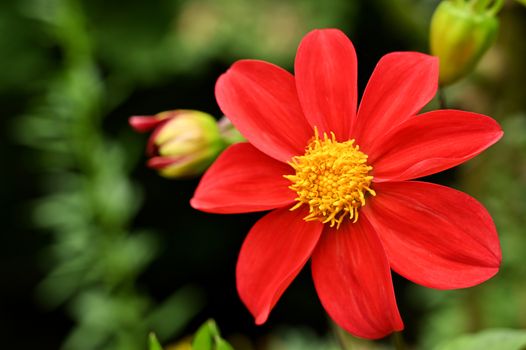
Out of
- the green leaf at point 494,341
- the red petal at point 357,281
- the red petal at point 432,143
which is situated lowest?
the green leaf at point 494,341

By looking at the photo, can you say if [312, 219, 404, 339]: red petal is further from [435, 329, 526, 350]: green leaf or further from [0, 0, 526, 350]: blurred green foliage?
[0, 0, 526, 350]: blurred green foliage

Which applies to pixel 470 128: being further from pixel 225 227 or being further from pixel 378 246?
pixel 225 227

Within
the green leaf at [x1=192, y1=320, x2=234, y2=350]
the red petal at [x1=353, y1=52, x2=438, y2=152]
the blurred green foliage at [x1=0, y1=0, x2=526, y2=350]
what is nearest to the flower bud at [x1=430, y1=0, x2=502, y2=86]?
the red petal at [x1=353, y1=52, x2=438, y2=152]

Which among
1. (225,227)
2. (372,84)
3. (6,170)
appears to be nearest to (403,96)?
(372,84)

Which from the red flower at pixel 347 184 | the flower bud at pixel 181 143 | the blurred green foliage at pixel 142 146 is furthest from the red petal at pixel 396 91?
the blurred green foliage at pixel 142 146

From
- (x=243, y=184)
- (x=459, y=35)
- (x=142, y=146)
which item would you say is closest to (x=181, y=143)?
(x=243, y=184)

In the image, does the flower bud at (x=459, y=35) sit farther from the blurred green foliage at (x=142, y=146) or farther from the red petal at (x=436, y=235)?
the blurred green foliage at (x=142, y=146)

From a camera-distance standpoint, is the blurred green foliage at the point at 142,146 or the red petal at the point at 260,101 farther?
the blurred green foliage at the point at 142,146
